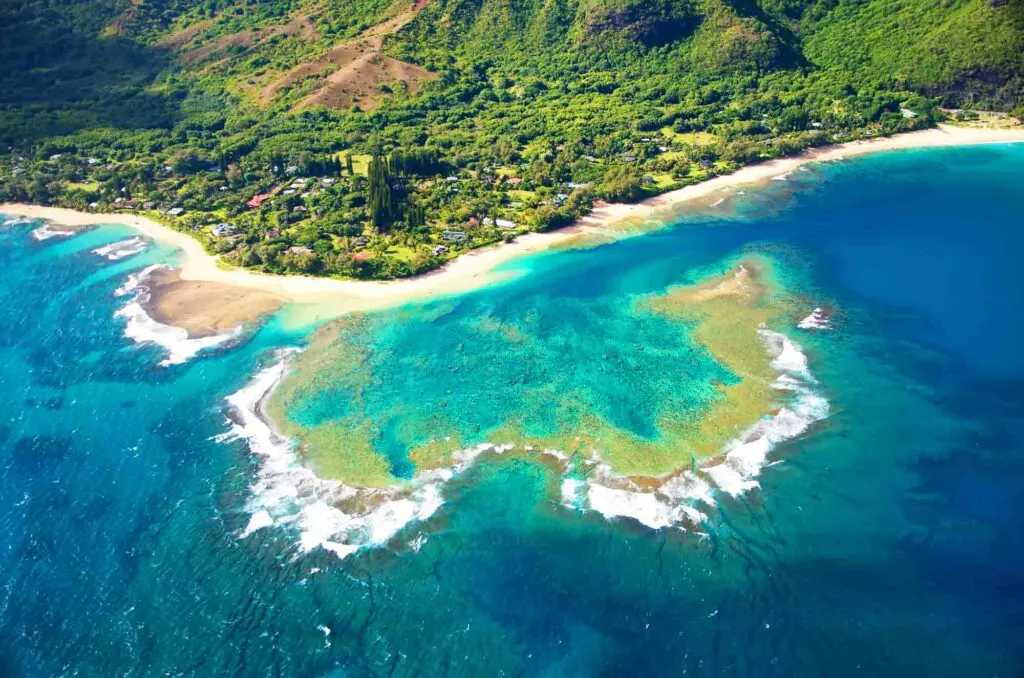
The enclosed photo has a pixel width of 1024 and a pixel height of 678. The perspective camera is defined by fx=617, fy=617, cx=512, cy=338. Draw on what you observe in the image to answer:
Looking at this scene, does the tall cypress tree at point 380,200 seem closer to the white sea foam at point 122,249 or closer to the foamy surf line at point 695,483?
the white sea foam at point 122,249

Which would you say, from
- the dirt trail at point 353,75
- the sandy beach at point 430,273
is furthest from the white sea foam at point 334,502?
the dirt trail at point 353,75

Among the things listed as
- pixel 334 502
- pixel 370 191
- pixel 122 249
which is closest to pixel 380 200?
pixel 370 191

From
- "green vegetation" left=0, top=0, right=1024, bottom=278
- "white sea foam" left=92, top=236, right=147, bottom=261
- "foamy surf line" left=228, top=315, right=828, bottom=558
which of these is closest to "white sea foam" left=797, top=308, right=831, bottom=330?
"foamy surf line" left=228, top=315, right=828, bottom=558

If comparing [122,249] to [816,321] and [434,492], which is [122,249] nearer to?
[434,492]

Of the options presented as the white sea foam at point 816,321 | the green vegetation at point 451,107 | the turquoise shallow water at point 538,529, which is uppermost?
the green vegetation at point 451,107

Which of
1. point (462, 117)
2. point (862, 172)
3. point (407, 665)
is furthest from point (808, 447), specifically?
point (462, 117)
